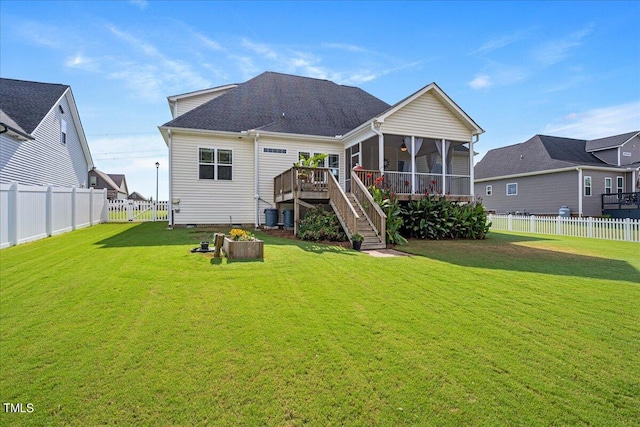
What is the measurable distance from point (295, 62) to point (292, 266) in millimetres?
17446

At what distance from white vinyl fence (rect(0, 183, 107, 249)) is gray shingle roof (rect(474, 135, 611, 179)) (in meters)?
28.7

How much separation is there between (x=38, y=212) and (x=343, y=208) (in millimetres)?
9697

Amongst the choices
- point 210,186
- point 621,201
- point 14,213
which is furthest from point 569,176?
point 14,213

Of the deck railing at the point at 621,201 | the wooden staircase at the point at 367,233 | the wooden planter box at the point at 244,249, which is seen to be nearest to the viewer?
the wooden planter box at the point at 244,249

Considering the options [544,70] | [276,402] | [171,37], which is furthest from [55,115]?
[544,70]

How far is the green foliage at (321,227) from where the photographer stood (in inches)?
408

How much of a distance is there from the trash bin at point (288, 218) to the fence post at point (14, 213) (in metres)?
8.34

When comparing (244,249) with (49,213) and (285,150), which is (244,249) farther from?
(285,150)

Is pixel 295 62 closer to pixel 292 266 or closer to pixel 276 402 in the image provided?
pixel 292 266

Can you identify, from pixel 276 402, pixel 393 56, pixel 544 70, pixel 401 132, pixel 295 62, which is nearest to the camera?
pixel 276 402

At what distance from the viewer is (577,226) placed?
47.1ft

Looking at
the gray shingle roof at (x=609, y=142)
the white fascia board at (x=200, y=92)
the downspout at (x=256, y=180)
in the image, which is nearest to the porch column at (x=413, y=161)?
the downspout at (x=256, y=180)

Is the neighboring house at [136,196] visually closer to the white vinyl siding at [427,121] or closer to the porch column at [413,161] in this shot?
the white vinyl siding at [427,121]

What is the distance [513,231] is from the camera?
56.0 ft
